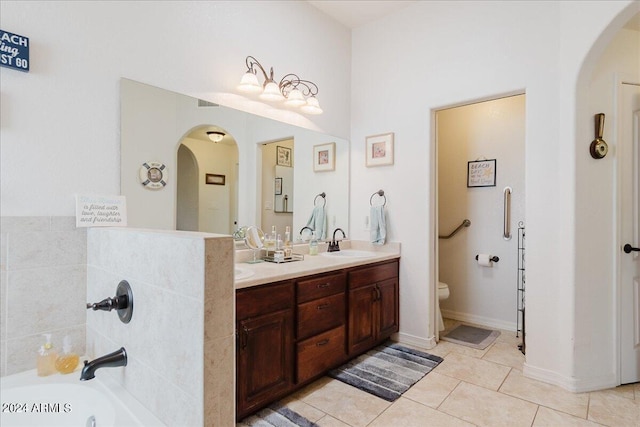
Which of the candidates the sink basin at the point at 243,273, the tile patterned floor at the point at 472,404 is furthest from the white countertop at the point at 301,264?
the tile patterned floor at the point at 472,404

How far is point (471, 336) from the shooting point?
9.98ft

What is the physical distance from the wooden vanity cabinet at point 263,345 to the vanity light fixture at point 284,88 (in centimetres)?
138

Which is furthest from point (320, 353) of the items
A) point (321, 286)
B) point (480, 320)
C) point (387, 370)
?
point (480, 320)

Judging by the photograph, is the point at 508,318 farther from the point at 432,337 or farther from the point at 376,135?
the point at 376,135

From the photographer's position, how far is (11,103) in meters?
1.36

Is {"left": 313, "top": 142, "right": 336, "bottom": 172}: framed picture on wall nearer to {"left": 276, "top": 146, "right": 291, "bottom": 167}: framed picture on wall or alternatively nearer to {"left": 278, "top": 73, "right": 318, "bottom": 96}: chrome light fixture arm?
{"left": 276, "top": 146, "right": 291, "bottom": 167}: framed picture on wall

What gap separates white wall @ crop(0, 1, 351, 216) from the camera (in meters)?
1.38

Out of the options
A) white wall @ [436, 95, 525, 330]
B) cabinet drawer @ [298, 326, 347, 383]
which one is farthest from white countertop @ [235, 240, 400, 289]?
white wall @ [436, 95, 525, 330]

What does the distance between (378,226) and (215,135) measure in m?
1.59

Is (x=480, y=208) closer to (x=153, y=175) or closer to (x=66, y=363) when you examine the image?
(x=153, y=175)

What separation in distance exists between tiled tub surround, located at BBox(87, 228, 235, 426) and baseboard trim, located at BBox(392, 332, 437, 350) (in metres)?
2.29

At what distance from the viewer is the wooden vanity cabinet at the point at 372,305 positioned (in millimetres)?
2402

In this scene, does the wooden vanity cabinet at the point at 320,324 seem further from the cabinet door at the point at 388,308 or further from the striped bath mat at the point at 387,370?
the cabinet door at the point at 388,308

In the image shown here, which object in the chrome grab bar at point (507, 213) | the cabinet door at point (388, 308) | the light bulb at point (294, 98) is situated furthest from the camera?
the chrome grab bar at point (507, 213)
